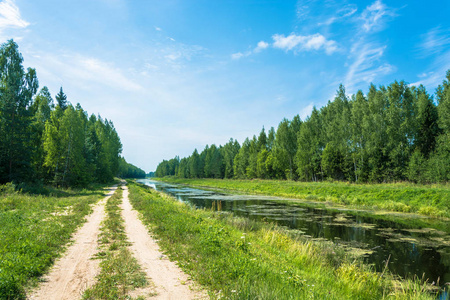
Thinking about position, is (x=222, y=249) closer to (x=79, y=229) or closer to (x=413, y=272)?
(x=79, y=229)

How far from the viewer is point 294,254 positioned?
9914 mm

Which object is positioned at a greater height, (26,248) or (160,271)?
(26,248)

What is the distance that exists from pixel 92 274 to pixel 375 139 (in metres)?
47.8

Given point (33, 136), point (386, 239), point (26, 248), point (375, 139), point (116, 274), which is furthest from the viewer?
point (375, 139)

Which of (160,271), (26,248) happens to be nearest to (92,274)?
(160,271)

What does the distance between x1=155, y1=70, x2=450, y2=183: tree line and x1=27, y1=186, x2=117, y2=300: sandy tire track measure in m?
39.5

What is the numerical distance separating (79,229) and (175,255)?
6.16m

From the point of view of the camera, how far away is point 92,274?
6.28 m

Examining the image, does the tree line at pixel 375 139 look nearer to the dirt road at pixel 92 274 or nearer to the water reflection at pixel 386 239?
the water reflection at pixel 386 239

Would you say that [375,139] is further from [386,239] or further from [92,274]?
[92,274]

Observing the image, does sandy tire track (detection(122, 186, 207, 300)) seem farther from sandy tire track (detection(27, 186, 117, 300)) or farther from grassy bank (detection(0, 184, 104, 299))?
grassy bank (detection(0, 184, 104, 299))

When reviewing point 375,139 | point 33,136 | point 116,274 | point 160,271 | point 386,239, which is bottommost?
point 386,239

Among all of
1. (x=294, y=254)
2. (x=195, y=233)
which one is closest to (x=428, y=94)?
(x=294, y=254)

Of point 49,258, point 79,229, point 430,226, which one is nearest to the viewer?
point 49,258
